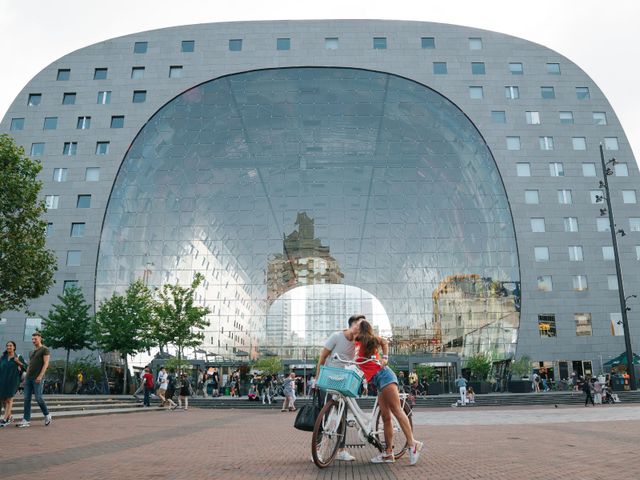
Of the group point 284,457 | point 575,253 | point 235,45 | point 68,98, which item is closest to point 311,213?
point 235,45

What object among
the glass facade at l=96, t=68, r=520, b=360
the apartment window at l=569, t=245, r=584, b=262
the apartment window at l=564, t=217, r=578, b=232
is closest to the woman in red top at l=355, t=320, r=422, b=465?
the glass facade at l=96, t=68, r=520, b=360

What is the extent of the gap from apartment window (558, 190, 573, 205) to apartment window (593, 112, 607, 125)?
7.34m

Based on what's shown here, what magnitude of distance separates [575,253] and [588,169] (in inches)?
306

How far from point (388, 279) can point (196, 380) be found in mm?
18530

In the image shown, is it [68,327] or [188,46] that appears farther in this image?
[188,46]

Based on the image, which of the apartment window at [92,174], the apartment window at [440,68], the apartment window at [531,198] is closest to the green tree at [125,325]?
the apartment window at [92,174]

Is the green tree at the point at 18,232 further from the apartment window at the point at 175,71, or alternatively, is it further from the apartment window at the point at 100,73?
the apartment window at the point at 100,73

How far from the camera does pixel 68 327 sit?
36844mm

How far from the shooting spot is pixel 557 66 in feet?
157

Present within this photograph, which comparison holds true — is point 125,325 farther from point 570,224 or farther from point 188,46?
point 570,224

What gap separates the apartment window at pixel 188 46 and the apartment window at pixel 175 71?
5.56 ft

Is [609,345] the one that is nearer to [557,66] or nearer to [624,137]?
[624,137]

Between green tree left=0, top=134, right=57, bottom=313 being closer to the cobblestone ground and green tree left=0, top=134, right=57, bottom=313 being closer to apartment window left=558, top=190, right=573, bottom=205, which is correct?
the cobblestone ground

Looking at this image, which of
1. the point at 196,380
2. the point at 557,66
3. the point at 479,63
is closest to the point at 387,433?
the point at 196,380
